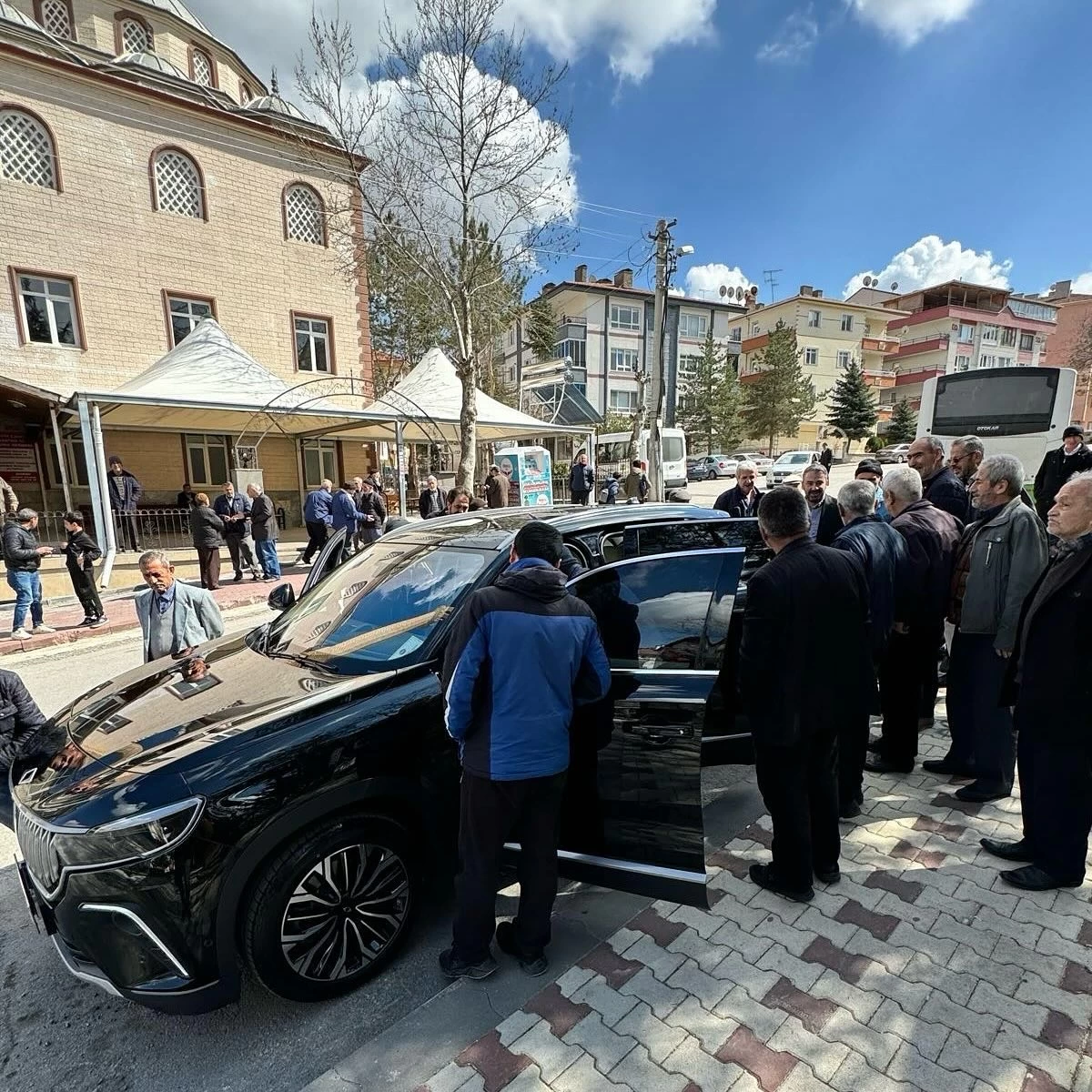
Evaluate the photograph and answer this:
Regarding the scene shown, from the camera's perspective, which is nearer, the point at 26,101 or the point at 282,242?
the point at 26,101

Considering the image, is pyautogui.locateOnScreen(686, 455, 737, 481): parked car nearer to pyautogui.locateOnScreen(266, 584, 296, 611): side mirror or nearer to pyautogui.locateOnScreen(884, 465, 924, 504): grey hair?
pyautogui.locateOnScreen(884, 465, 924, 504): grey hair

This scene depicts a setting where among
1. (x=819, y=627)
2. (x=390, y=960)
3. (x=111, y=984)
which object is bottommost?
(x=390, y=960)

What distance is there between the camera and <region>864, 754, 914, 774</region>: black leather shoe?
373cm

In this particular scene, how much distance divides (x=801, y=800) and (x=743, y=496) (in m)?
4.48

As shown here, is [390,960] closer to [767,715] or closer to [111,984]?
[111,984]

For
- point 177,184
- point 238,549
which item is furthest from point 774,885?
point 177,184

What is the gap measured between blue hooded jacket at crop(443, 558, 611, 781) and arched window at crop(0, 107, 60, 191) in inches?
775

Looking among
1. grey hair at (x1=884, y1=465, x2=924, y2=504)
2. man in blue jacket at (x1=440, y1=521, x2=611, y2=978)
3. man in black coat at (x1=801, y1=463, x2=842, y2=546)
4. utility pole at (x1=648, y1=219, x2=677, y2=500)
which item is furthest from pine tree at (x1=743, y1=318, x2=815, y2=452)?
man in blue jacket at (x1=440, y1=521, x2=611, y2=978)

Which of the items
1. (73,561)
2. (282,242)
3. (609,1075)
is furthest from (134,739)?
(282,242)

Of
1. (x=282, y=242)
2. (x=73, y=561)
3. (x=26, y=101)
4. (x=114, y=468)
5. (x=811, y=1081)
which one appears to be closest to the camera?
(x=811, y=1081)

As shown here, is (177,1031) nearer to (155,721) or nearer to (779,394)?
(155,721)

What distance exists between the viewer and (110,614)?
866cm

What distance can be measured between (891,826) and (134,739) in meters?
3.57

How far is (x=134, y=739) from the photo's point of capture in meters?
2.22
